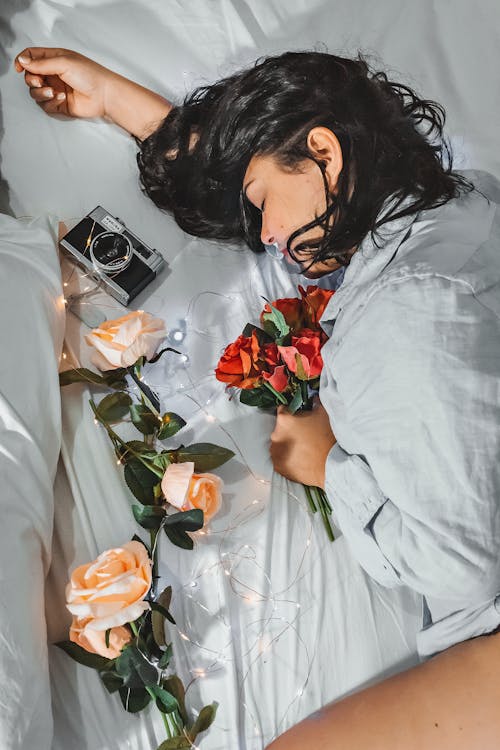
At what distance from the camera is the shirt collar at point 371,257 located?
927mm

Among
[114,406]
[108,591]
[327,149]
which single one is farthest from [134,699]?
[327,149]

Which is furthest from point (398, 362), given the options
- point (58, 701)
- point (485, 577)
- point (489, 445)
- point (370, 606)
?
point (58, 701)

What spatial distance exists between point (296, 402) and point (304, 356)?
85 millimetres

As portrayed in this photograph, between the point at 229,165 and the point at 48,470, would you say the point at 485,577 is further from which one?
the point at 229,165

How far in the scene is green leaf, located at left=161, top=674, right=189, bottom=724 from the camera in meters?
0.87

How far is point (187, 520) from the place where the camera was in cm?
92

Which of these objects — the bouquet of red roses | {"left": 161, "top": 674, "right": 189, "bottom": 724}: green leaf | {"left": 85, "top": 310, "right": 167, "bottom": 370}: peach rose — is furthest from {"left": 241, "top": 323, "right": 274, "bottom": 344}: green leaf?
{"left": 161, "top": 674, "right": 189, "bottom": 724}: green leaf

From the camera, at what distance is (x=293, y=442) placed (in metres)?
1.02

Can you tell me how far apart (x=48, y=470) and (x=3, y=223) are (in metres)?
0.39

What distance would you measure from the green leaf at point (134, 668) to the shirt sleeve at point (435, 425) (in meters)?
0.32

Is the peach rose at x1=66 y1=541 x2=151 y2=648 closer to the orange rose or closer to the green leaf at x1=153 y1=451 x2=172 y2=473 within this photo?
the green leaf at x1=153 y1=451 x2=172 y2=473

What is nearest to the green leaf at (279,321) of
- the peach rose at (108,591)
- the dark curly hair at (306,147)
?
the dark curly hair at (306,147)

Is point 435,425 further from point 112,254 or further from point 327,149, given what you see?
point 112,254

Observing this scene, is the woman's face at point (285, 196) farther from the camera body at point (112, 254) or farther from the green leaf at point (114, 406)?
the green leaf at point (114, 406)
